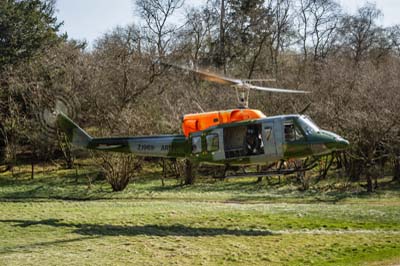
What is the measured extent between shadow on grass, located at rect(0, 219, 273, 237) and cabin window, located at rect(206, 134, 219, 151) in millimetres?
2572

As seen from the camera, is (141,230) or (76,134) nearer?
(141,230)

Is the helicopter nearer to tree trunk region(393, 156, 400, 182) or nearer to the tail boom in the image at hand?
the tail boom

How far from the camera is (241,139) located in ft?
52.6

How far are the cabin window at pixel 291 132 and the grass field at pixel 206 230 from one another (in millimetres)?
2611

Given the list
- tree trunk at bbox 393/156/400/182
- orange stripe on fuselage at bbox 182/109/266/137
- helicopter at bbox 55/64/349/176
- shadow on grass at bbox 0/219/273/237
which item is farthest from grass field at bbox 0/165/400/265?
tree trunk at bbox 393/156/400/182

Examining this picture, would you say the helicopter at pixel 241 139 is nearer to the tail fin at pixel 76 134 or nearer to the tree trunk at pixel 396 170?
the tail fin at pixel 76 134

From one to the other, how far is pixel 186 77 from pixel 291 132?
2814 cm

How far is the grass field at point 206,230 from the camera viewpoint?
40.3ft

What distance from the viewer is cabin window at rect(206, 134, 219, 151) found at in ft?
53.6

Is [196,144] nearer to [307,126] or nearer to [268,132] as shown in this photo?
[268,132]

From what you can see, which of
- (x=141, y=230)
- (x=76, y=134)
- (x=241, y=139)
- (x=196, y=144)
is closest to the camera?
(x=141, y=230)

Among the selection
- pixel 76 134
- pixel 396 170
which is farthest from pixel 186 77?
pixel 76 134

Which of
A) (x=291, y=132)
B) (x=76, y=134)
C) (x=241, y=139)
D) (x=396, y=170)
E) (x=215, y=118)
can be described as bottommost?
(x=396, y=170)

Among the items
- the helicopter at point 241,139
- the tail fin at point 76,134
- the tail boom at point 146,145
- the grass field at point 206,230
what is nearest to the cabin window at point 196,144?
the helicopter at point 241,139
